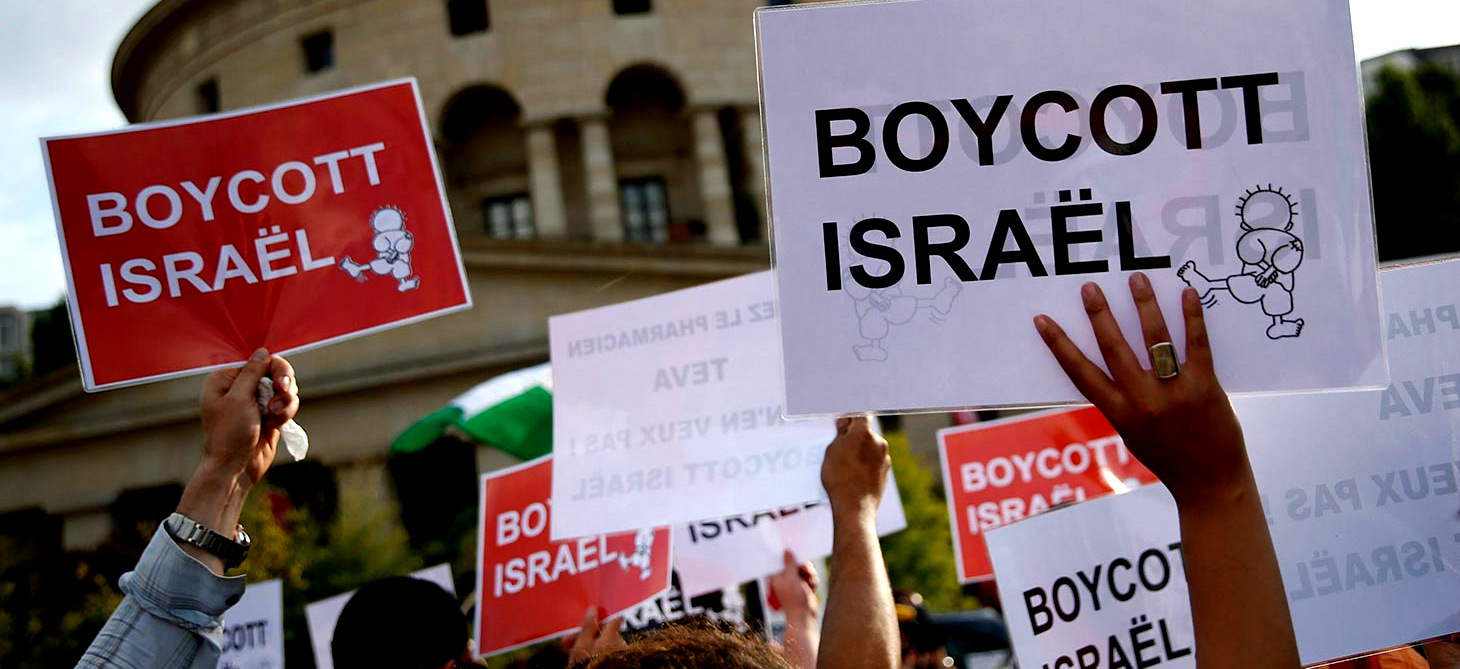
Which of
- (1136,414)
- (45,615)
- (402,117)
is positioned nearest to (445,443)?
(45,615)

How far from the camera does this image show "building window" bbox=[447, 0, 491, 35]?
43.2 m

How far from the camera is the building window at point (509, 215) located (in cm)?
4306

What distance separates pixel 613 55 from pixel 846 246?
40.9 metres

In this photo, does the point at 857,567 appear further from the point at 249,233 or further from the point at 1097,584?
the point at 249,233

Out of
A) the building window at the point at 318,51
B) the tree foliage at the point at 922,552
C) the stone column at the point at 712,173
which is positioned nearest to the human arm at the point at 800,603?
the tree foliage at the point at 922,552

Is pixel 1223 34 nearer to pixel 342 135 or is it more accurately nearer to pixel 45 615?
→ pixel 342 135

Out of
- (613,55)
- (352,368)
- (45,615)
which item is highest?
(613,55)

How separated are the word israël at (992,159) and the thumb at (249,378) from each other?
1.25 metres

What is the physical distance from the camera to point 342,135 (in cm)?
373

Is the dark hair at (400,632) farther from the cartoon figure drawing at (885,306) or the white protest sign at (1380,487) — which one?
the white protest sign at (1380,487)

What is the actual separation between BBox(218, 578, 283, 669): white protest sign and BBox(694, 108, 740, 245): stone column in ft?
116

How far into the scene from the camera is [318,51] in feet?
145


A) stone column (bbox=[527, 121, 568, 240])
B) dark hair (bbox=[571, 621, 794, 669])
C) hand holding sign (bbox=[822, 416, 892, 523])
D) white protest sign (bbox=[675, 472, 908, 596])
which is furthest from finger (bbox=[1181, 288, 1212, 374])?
stone column (bbox=[527, 121, 568, 240])

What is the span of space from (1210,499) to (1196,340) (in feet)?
0.80
